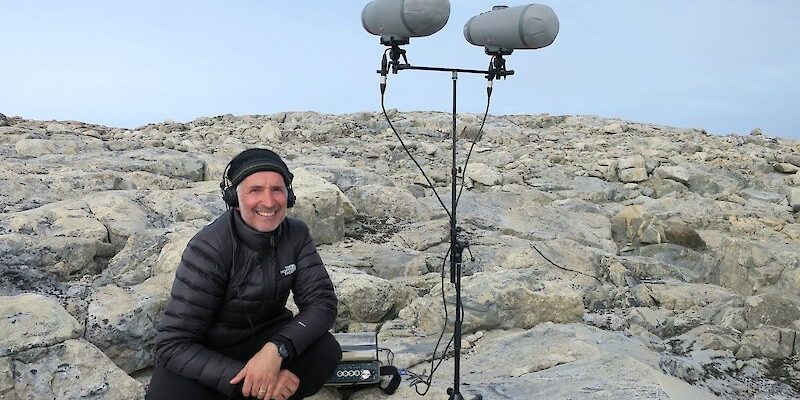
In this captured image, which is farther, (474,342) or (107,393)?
(474,342)

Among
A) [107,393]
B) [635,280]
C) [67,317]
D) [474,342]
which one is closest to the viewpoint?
[107,393]

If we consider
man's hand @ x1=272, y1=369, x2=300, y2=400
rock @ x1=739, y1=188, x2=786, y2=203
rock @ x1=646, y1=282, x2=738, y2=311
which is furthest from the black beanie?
rock @ x1=739, y1=188, x2=786, y2=203

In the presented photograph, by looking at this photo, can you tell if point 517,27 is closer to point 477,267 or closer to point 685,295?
point 477,267

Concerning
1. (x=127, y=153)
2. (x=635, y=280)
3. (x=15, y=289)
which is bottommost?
(x=635, y=280)

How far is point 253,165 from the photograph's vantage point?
361 cm

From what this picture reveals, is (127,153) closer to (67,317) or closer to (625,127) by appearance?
(67,317)

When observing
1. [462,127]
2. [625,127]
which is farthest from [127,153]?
[625,127]

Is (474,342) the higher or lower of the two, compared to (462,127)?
lower

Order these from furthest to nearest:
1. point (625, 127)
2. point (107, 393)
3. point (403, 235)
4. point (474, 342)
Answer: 1. point (625, 127)
2. point (403, 235)
3. point (474, 342)
4. point (107, 393)

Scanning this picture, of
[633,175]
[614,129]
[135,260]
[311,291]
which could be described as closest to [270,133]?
[633,175]

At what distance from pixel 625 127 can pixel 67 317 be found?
23769 mm

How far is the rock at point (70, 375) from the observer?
4066 millimetres

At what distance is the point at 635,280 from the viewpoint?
899 centimetres

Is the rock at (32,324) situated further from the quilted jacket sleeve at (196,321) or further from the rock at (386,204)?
the rock at (386,204)
